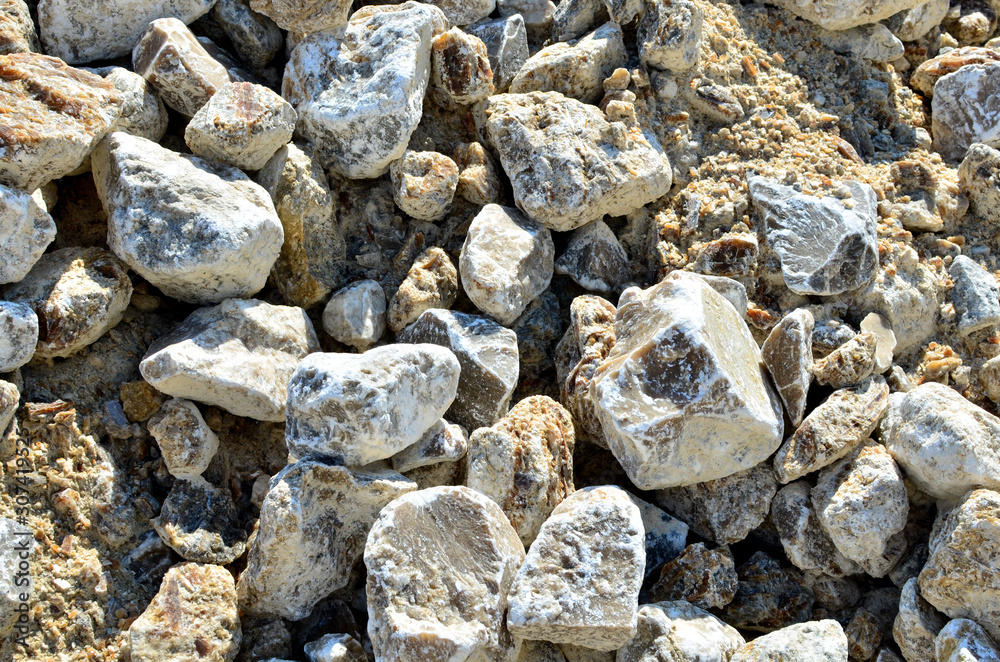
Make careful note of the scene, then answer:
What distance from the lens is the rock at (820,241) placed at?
2.73 meters

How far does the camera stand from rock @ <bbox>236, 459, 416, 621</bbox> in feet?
7.42

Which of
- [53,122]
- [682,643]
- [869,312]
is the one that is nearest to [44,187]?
[53,122]

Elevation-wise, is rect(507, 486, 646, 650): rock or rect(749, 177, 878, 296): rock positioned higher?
rect(749, 177, 878, 296): rock

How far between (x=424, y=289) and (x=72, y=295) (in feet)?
3.42

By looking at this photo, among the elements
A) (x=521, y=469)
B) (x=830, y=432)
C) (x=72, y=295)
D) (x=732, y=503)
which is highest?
(x=72, y=295)

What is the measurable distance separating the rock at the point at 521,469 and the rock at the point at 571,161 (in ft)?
2.48

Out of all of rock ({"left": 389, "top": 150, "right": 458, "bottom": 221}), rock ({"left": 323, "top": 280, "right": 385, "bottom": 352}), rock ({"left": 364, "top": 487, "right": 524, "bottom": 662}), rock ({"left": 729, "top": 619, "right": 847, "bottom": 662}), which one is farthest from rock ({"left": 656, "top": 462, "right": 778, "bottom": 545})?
rock ({"left": 389, "top": 150, "right": 458, "bottom": 221})

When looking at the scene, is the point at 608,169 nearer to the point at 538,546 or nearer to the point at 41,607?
the point at 538,546

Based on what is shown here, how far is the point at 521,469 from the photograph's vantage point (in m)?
2.43

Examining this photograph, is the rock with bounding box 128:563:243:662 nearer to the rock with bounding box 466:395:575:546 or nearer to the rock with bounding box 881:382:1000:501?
the rock with bounding box 466:395:575:546

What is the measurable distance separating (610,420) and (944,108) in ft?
6.66

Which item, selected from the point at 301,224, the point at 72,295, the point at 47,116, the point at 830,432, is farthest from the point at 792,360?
the point at 47,116

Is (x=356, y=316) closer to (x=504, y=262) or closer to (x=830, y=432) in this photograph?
(x=504, y=262)

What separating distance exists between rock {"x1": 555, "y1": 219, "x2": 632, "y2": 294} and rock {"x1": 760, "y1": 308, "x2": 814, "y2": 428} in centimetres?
57
